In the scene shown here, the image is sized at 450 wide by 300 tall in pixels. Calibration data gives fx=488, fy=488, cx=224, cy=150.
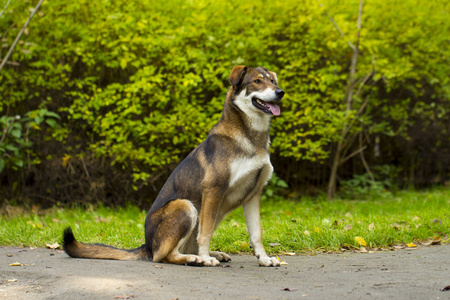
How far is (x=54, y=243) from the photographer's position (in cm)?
542

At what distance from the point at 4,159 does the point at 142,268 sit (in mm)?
5188

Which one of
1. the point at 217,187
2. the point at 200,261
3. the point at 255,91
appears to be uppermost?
the point at 255,91

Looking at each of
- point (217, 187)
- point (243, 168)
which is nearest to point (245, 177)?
point (243, 168)

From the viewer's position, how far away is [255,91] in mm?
4312

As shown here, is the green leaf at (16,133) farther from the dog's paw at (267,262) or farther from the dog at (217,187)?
the dog's paw at (267,262)

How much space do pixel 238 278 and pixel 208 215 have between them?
25.5 inches

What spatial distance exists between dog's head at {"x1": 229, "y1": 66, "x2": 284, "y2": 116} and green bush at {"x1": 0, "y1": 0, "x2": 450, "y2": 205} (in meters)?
3.37

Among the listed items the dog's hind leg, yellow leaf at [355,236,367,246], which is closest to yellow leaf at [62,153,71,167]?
the dog's hind leg

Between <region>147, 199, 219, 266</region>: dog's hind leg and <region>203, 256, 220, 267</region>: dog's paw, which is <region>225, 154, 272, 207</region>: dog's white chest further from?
<region>203, 256, 220, 267</region>: dog's paw

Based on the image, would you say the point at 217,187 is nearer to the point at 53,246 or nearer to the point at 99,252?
the point at 99,252

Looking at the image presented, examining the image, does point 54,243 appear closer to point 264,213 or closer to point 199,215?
point 199,215

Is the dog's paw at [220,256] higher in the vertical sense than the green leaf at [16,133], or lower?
lower

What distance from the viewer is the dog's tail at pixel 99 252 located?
441 centimetres

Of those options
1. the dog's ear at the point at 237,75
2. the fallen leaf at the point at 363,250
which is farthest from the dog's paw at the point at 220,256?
the dog's ear at the point at 237,75
